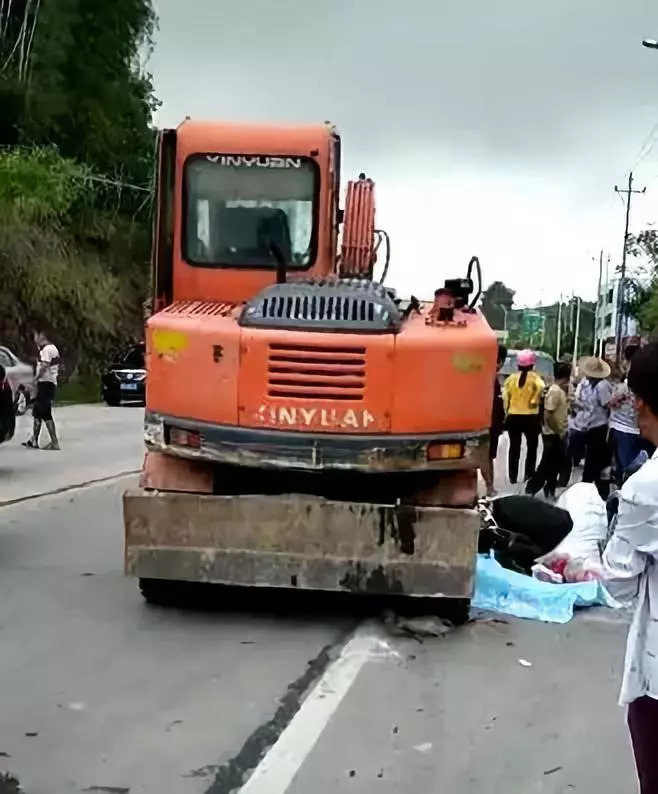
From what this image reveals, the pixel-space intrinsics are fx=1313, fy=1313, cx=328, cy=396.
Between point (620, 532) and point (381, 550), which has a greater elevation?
point (620, 532)

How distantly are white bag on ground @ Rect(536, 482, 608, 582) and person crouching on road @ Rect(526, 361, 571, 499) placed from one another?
4456 millimetres

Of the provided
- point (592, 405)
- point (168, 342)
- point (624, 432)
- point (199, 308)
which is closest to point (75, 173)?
point (592, 405)

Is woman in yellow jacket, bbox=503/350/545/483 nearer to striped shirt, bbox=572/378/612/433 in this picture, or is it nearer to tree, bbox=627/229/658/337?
striped shirt, bbox=572/378/612/433

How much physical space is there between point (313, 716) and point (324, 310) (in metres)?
2.71

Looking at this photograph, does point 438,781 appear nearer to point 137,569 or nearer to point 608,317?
point 137,569

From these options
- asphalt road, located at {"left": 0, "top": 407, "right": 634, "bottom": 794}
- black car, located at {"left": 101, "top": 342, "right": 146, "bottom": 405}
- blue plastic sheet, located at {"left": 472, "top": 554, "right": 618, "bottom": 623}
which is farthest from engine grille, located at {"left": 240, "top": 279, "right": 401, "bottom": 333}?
black car, located at {"left": 101, "top": 342, "right": 146, "bottom": 405}

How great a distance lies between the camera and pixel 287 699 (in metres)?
6.43

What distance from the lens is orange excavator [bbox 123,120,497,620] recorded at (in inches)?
302

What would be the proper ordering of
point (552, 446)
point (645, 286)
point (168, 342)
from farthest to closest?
point (645, 286), point (552, 446), point (168, 342)

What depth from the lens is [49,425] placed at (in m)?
19.8

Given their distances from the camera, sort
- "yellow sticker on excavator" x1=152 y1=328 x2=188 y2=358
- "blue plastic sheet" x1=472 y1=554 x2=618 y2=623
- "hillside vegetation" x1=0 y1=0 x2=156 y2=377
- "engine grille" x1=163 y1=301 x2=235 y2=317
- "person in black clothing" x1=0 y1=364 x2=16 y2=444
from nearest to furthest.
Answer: "yellow sticker on excavator" x1=152 y1=328 x2=188 y2=358, "engine grille" x1=163 y1=301 x2=235 y2=317, "blue plastic sheet" x1=472 y1=554 x2=618 y2=623, "person in black clothing" x1=0 y1=364 x2=16 y2=444, "hillside vegetation" x1=0 y1=0 x2=156 y2=377

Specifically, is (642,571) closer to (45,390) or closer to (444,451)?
(444,451)

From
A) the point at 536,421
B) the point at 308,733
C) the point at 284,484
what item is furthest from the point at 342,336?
the point at 536,421

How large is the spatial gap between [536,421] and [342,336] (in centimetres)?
872
